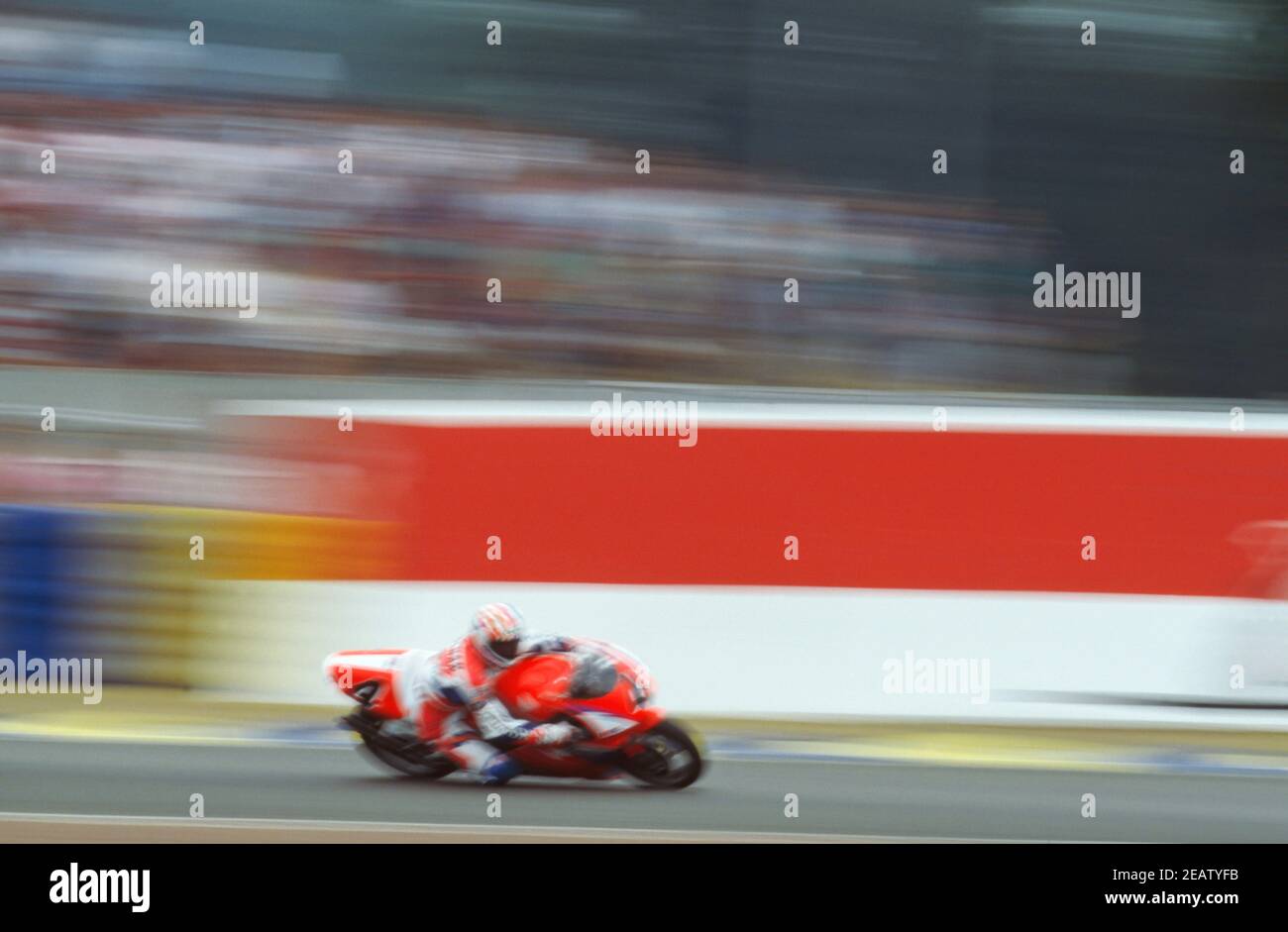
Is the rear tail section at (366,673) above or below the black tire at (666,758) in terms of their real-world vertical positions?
above

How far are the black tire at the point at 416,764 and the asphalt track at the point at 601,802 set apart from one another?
0.06 m

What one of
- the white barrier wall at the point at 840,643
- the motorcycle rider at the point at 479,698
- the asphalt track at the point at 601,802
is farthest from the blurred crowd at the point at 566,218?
the asphalt track at the point at 601,802

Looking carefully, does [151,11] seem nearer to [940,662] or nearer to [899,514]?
[899,514]

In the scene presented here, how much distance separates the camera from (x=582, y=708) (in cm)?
445

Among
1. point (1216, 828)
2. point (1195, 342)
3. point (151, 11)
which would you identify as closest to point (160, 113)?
point (151, 11)

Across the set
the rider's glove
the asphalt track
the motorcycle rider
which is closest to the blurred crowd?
the motorcycle rider

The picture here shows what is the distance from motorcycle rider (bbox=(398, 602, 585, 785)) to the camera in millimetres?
4418

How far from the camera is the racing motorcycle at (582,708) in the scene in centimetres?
442

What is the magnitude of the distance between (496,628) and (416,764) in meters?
0.48

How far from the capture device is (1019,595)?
173 inches

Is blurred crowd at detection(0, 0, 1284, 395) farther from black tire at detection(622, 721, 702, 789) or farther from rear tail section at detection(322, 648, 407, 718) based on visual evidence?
black tire at detection(622, 721, 702, 789)

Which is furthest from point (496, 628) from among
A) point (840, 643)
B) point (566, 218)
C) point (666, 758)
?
point (566, 218)

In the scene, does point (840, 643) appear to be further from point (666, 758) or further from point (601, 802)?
point (601, 802)

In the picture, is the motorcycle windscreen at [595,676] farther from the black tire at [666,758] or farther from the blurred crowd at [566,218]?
the blurred crowd at [566,218]
